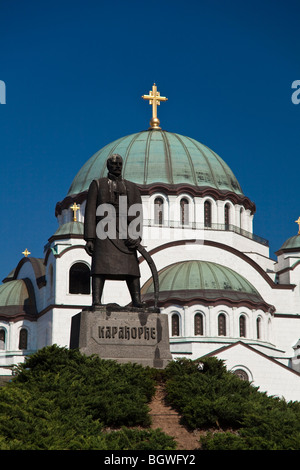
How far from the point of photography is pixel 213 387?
1445 cm

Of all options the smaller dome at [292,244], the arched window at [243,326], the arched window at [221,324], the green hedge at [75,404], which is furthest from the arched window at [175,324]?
the green hedge at [75,404]

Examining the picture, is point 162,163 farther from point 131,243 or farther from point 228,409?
point 228,409

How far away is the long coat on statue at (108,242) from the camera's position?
1664 cm

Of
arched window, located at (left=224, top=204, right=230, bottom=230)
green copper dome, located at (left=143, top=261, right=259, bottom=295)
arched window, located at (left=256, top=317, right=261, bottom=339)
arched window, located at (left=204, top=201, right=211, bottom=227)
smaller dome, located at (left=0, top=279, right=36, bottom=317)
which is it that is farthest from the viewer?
arched window, located at (left=224, top=204, right=230, bottom=230)

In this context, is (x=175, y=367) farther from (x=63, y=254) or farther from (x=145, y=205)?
(x=145, y=205)

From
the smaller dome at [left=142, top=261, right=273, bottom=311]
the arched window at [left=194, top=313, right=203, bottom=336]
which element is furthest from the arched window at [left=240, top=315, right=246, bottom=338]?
the arched window at [left=194, top=313, right=203, bottom=336]

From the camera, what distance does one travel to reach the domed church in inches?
1442

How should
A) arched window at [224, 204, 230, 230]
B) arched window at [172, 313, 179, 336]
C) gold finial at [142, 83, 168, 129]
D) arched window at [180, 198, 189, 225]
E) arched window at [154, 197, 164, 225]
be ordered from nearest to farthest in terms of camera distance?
arched window at [172, 313, 179, 336] → arched window at [154, 197, 164, 225] → arched window at [180, 198, 189, 225] → arched window at [224, 204, 230, 230] → gold finial at [142, 83, 168, 129]

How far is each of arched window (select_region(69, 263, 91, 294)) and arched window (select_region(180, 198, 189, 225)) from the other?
20.1 ft

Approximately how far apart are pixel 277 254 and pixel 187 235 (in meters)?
6.14

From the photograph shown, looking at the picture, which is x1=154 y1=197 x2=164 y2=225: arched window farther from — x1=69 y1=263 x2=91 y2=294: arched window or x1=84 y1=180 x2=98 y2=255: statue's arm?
x1=84 y1=180 x2=98 y2=255: statue's arm

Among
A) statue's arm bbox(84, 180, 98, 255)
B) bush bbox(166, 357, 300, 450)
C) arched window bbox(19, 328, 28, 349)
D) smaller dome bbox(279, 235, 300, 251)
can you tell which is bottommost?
bush bbox(166, 357, 300, 450)

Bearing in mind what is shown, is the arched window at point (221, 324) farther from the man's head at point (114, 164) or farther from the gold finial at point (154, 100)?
the man's head at point (114, 164)
